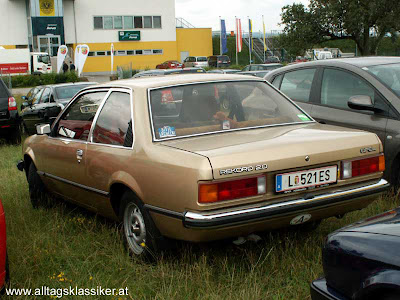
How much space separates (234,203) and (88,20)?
53.7 metres

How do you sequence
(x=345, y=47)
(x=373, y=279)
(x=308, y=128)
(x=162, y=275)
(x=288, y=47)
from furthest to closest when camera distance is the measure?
(x=345, y=47), (x=288, y=47), (x=308, y=128), (x=162, y=275), (x=373, y=279)

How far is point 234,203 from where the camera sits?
3.57 meters

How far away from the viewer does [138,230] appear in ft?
13.9

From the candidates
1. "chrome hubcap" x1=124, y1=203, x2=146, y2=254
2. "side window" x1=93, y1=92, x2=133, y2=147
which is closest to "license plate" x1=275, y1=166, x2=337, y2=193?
"chrome hubcap" x1=124, y1=203, x2=146, y2=254

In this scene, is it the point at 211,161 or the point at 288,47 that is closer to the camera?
the point at 211,161

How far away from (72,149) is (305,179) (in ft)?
7.73

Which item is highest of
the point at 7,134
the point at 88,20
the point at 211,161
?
the point at 88,20

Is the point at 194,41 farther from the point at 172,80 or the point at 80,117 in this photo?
the point at 172,80

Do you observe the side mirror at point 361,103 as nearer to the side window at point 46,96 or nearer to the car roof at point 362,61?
the car roof at point 362,61

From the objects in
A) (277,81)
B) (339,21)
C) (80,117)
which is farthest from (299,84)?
(339,21)

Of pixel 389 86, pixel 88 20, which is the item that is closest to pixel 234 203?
pixel 389 86

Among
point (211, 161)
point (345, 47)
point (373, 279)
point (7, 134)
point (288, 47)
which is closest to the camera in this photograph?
point (373, 279)

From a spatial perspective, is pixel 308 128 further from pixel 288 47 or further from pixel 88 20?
pixel 88 20

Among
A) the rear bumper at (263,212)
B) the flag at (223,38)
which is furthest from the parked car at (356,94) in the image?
the flag at (223,38)
